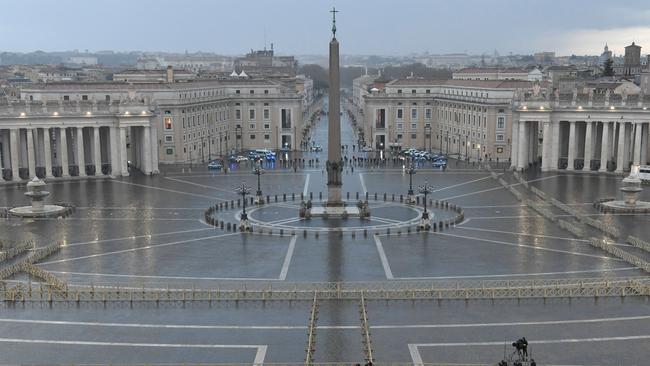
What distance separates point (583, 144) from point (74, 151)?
69170 millimetres

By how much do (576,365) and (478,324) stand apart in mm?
6393

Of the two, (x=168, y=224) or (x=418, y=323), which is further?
(x=168, y=224)

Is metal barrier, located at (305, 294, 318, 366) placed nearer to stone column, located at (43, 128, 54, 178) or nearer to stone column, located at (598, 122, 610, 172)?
stone column, located at (43, 128, 54, 178)

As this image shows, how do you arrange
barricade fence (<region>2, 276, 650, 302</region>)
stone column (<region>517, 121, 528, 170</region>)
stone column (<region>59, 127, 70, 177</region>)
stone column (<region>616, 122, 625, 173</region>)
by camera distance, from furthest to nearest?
stone column (<region>517, 121, 528, 170</region>), stone column (<region>616, 122, 625, 173</region>), stone column (<region>59, 127, 70, 177</region>), barricade fence (<region>2, 276, 650, 302</region>)

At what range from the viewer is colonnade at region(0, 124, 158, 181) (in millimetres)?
92375

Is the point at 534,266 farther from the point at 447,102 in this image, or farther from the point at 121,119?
the point at 447,102

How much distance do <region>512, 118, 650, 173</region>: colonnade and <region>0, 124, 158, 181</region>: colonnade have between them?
4932cm

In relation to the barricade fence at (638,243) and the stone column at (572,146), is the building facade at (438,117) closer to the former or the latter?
the stone column at (572,146)

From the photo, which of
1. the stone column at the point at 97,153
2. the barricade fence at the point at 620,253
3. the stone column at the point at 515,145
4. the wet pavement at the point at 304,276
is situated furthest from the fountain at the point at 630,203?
the stone column at the point at 97,153

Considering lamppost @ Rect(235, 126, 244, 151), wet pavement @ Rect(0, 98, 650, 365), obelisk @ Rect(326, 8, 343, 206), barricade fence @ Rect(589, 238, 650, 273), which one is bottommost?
wet pavement @ Rect(0, 98, 650, 365)

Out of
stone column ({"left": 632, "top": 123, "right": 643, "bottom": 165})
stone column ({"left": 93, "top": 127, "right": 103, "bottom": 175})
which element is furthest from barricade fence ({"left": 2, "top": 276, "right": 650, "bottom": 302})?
stone column ({"left": 632, "top": 123, "right": 643, "bottom": 165})

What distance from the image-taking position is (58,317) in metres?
40.2

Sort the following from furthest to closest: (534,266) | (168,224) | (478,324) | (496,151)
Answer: (496,151) < (168,224) < (534,266) < (478,324)

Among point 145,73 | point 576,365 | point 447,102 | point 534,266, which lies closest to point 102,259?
point 534,266
